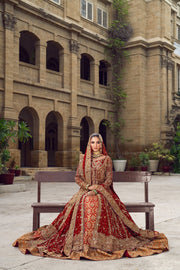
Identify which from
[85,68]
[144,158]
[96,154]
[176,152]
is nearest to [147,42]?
[85,68]

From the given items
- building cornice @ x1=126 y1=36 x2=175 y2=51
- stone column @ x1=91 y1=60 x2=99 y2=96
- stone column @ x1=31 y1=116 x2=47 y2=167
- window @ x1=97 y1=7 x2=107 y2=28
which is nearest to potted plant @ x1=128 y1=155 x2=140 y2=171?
stone column @ x1=91 y1=60 x2=99 y2=96

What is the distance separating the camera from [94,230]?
4.34 m

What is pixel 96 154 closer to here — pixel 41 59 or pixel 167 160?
pixel 41 59

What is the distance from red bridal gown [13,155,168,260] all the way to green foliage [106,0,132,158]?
56.3 feet

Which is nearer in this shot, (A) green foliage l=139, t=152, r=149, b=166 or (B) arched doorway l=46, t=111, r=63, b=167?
(A) green foliage l=139, t=152, r=149, b=166

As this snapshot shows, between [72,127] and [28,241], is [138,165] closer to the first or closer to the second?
[72,127]

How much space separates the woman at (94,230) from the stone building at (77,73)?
1111cm

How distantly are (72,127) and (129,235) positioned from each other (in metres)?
14.5

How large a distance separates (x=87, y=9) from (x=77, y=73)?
12.9ft

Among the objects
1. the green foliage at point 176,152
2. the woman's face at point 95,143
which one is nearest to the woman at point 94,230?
the woman's face at point 95,143

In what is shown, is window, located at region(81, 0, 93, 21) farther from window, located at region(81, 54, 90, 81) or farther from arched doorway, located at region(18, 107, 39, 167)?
arched doorway, located at region(18, 107, 39, 167)

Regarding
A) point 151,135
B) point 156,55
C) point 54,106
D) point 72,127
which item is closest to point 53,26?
point 54,106

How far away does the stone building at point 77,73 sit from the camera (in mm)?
16500

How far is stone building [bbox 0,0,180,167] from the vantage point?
16500mm
